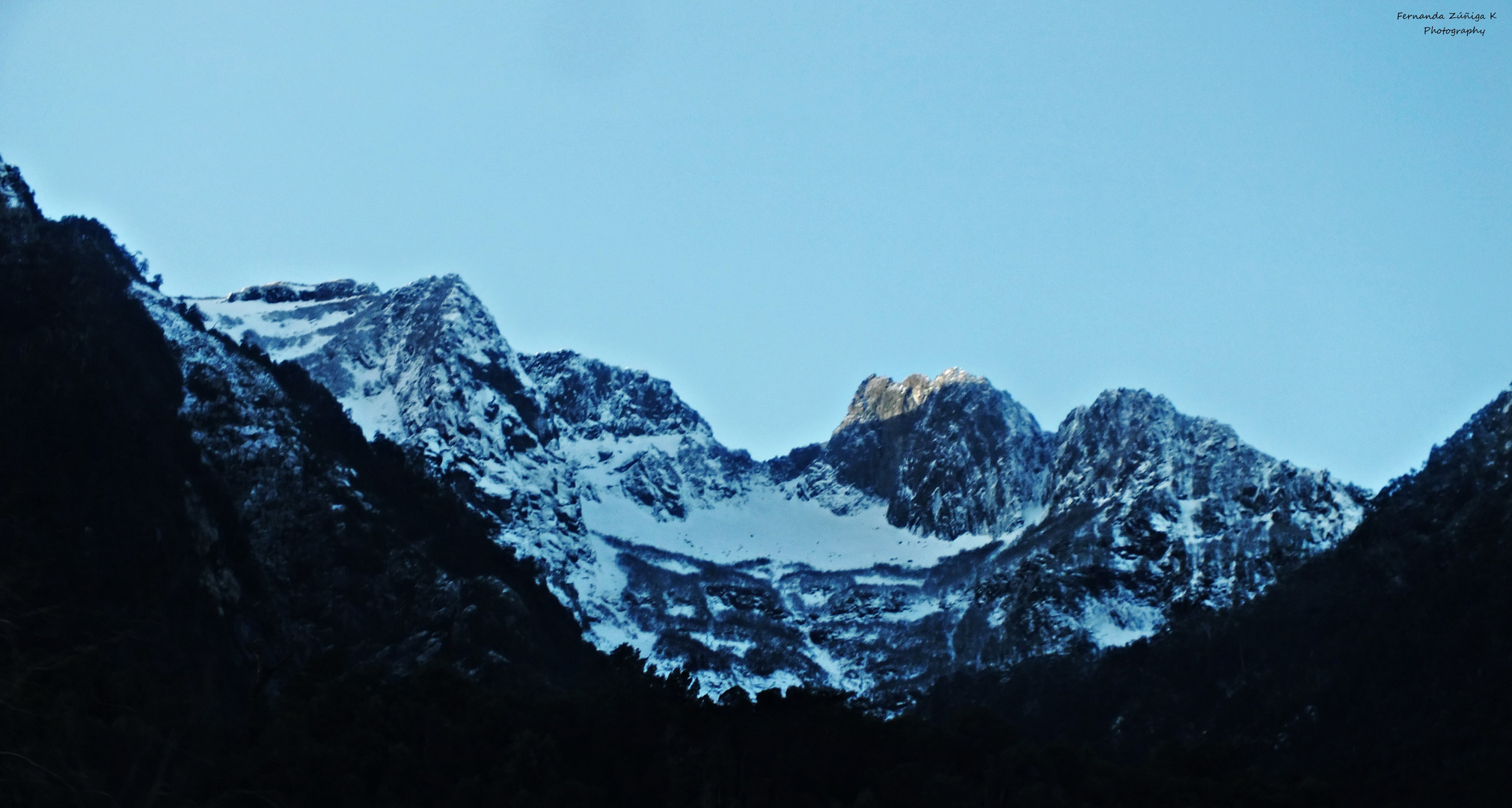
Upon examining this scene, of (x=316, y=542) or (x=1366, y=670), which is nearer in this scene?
(x=316, y=542)

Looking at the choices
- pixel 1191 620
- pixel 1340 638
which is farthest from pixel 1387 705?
pixel 1191 620

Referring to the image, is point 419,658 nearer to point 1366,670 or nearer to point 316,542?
point 316,542

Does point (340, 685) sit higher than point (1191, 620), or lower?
lower

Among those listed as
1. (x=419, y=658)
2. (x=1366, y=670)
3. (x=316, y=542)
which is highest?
(x=1366, y=670)

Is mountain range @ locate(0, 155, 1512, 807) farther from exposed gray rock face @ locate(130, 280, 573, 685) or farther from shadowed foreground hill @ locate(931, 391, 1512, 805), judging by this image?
shadowed foreground hill @ locate(931, 391, 1512, 805)

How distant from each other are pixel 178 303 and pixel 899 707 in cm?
10938

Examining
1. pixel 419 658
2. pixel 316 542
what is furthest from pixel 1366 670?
pixel 316 542

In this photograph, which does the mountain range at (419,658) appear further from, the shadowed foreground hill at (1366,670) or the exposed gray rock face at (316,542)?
the shadowed foreground hill at (1366,670)

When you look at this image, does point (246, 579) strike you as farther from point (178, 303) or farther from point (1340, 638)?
point (1340, 638)

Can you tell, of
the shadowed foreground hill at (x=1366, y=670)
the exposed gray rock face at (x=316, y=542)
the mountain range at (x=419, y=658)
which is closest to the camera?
the mountain range at (x=419, y=658)

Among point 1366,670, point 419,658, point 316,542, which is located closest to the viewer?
point 419,658

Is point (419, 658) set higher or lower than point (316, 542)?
lower

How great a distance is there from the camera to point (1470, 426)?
183 meters

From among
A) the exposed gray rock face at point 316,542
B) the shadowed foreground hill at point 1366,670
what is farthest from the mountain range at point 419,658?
the shadowed foreground hill at point 1366,670
